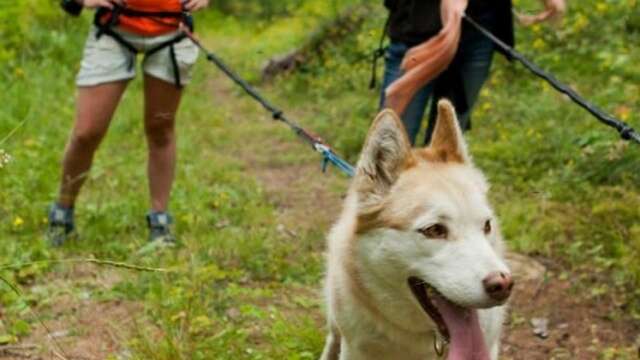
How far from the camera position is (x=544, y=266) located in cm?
471

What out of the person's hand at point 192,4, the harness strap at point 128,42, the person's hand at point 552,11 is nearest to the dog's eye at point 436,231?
the person's hand at point 552,11

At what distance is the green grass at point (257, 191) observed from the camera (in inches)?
149

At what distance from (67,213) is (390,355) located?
8.83 feet

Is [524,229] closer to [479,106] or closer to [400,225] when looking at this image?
[400,225]

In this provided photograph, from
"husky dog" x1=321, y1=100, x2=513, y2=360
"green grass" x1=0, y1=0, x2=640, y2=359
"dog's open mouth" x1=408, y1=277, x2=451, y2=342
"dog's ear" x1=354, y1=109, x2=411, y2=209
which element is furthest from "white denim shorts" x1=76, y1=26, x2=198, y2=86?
"dog's open mouth" x1=408, y1=277, x2=451, y2=342

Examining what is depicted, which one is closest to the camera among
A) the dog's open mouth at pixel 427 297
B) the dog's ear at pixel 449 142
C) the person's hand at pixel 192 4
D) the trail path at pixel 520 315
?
the dog's open mouth at pixel 427 297

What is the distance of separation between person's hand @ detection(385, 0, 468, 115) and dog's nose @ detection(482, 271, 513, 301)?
168cm

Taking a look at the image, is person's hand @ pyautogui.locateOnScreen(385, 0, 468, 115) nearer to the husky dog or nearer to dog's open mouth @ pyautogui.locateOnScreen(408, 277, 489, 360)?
the husky dog

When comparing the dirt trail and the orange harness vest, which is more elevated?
the orange harness vest

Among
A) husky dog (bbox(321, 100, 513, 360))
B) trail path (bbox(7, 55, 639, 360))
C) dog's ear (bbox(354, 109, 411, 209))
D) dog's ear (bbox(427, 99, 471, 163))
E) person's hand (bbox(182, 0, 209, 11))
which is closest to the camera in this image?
husky dog (bbox(321, 100, 513, 360))

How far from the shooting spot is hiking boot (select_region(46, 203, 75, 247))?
190 inches

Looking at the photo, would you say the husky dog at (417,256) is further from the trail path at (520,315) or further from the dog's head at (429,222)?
the trail path at (520,315)

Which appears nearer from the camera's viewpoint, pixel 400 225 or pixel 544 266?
pixel 400 225

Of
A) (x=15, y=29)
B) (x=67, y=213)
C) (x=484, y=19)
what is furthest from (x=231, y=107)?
(x=484, y=19)
